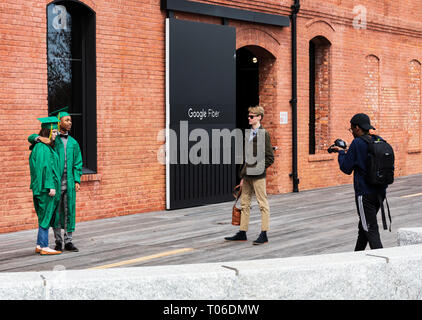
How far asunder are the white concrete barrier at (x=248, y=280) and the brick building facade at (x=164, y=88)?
6.91 meters

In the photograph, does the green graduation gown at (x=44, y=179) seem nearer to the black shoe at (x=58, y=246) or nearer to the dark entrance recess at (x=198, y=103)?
the black shoe at (x=58, y=246)

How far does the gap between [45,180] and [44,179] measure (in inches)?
1.3

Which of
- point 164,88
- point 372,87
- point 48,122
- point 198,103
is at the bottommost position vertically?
point 48,122

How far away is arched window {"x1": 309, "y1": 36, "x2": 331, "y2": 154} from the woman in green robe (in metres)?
10.6

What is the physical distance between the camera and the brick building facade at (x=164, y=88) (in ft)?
35.9

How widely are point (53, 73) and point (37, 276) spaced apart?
809cm

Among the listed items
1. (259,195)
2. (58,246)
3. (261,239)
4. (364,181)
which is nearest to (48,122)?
→ (58,246)

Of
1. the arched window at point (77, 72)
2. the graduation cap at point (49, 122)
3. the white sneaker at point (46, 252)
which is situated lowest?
the white sneaker at point (46, 252)

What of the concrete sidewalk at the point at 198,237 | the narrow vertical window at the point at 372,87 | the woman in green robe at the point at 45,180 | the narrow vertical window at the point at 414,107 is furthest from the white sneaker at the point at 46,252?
the narrow vertical window at the point at 414,107

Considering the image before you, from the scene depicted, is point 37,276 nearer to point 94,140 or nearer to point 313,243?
point 313,243

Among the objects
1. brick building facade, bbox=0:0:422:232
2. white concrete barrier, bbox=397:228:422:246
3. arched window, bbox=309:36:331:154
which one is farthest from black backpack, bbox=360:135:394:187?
arched window, bbox=309:36:331:154

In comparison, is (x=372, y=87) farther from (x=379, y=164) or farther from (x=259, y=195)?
(x=379, y=164)

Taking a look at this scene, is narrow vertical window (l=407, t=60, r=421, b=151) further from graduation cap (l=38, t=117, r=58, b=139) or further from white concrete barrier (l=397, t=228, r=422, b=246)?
white concrete barrier (l=397, t=228, r=422, b=246)

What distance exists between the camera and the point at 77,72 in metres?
12.2
